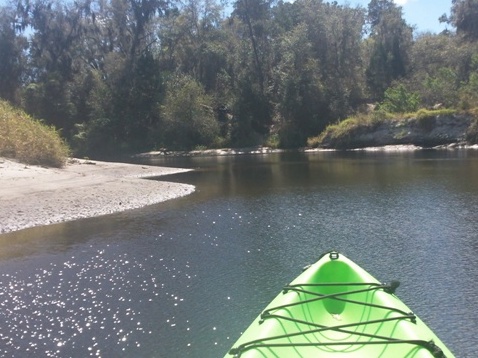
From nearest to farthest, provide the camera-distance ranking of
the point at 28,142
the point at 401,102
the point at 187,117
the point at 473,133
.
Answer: the point at 28,142
the point at 473,133
the point at 401,102
the point at 187,117

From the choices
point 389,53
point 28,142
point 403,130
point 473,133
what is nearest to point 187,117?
point 403,130

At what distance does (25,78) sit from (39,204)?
57.8 meters

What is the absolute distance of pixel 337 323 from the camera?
24.8ft

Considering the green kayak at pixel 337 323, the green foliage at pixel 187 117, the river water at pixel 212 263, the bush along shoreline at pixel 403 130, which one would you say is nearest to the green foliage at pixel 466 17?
the bush along shoreline at pixel 403 130

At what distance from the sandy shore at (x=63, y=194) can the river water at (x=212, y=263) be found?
1.00 m

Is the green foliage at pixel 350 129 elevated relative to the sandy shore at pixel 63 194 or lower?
elevated

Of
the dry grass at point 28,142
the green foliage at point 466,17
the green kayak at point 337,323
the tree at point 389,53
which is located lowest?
the green kayak at point 337,323

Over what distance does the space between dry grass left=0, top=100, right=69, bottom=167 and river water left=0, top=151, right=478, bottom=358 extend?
11.2 m

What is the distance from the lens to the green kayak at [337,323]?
19.7 feet

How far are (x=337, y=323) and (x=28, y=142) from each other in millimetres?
26392

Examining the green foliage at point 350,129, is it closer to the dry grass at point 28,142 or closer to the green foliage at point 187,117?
the green foliage at point 187,117

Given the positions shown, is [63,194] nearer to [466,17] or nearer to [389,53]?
[389,53]

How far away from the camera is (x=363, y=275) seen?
8.48m

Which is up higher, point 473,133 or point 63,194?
point 473,133
